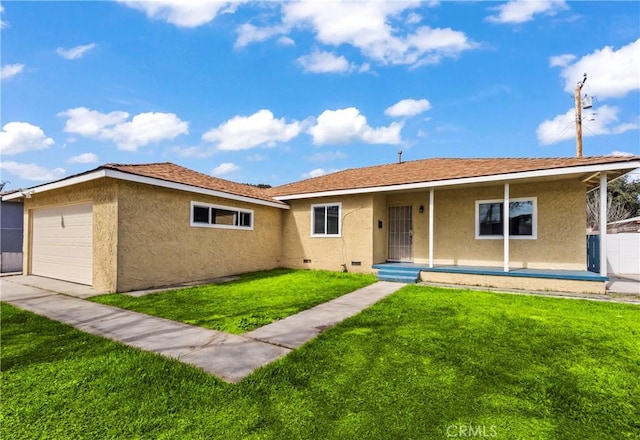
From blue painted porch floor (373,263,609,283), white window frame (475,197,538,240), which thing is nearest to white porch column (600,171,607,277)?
blue painted porch floor (373,263,609,283)

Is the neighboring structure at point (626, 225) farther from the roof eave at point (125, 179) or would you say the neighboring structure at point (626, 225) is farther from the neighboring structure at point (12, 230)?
the neighboring structure at point (12, 230)

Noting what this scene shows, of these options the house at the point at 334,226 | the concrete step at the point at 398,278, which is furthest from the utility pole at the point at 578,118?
the concrete step at the point at 398,278

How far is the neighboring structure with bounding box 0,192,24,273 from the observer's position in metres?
12.5

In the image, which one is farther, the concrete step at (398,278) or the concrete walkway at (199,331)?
the concrete step at (398,278)

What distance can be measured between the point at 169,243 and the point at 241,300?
3476 mm

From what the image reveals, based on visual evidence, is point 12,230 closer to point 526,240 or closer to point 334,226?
point 334,226

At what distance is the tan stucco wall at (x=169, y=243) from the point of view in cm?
788

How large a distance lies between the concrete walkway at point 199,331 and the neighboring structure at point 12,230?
6.73 m

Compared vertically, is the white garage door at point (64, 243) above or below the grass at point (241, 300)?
above

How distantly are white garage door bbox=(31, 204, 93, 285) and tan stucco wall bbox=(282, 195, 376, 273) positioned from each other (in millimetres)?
6937

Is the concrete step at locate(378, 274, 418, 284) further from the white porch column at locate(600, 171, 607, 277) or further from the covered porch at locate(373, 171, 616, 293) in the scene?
the white porch column at locate(600, 171, 607, 277)

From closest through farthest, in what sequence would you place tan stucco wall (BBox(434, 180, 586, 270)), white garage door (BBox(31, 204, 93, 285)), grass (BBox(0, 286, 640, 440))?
grass (BBox(0, 286, 640, 440)) < white garage door (BBox(31, 204, 93, 285)) < tan stucco wall (BBox(434, 180, 586, 270))

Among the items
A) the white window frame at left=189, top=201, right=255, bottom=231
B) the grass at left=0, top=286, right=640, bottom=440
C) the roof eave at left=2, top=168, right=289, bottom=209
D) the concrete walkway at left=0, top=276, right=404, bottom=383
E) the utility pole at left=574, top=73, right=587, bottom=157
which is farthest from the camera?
the utility pole at left=574, top=73, right=587, bottom=157

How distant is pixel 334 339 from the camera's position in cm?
431
